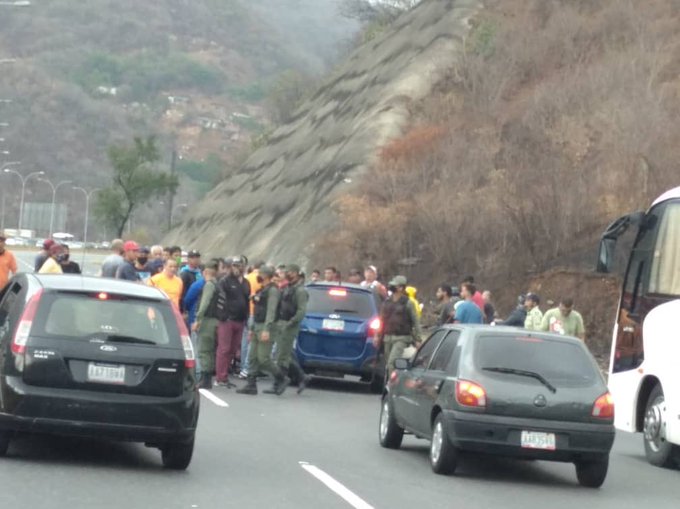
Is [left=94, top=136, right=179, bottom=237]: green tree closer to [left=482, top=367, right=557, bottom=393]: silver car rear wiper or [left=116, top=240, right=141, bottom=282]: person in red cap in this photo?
[left=116, top=240, right=141, bottom=282]: person in red cap

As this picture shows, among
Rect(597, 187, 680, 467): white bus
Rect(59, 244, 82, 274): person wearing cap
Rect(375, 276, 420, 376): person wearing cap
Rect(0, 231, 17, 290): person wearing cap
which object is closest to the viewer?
Rect(597, 187, 680, 467): white bus

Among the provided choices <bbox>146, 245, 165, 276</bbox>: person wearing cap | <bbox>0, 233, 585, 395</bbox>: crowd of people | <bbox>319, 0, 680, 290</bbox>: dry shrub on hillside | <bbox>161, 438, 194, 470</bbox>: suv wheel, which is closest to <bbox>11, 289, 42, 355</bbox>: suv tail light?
<bbox>161, 438, 194, 470</bbox>: suv wheel

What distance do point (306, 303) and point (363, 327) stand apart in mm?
1795

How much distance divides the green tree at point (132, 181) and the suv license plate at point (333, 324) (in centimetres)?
9430

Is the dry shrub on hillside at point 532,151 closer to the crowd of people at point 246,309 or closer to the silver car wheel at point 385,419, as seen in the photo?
the crowd of people at point 246,309

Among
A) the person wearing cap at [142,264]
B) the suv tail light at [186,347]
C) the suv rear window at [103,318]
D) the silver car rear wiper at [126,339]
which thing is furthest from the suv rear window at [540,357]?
the person wearing cap at [142,264]

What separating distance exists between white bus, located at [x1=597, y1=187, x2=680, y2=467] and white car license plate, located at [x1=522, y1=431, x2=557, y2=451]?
2.91 metres

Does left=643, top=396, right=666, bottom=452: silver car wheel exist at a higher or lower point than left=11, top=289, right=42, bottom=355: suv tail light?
lower

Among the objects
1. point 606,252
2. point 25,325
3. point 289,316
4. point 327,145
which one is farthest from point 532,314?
point 327,145

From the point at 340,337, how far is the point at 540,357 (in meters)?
10.1

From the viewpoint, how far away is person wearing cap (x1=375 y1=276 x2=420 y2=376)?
2116 centimetres

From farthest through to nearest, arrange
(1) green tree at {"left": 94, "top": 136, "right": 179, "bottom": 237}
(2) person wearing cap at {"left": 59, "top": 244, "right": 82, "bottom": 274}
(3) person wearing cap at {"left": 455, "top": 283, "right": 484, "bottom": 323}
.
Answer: (1) green tree at {"left": 94, "top": 136, "right": 179, "bottom": 237}
(2) person wearing cap at {"left": 59, "top": 244, "right": 82, "bottom": 274}
(3) person wearing cap at {"left": 455, "top": 283, "right": 484, "bottom": 323}

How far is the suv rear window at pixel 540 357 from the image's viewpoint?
45.3 ft

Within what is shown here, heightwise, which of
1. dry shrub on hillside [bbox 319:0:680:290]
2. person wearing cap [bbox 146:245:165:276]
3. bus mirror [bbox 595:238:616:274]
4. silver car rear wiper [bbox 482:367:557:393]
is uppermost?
dry shrub on hillside [bbox 319:0:680:290]
